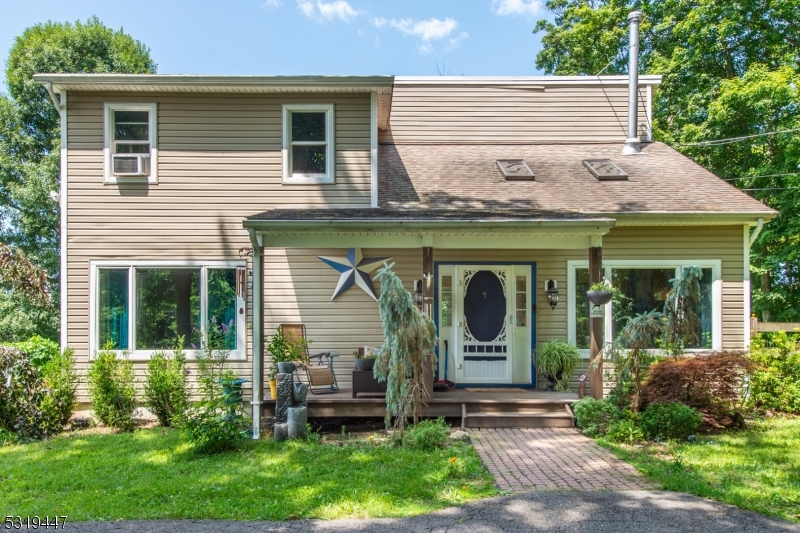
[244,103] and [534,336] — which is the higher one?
[244,103]

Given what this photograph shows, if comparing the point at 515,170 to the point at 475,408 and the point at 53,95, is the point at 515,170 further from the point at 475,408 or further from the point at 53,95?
the point at 53,95

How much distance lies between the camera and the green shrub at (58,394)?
24.9 ft

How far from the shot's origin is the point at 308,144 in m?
8.87

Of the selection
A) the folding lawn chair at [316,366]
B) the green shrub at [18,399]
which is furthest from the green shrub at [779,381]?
the green shrub at [18,399]

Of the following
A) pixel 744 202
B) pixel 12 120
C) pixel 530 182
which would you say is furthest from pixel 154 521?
pixel 12 120

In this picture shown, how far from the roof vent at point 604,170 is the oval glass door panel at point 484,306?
8.92ft

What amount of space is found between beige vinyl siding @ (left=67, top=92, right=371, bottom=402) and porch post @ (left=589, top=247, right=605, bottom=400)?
355 centimetres

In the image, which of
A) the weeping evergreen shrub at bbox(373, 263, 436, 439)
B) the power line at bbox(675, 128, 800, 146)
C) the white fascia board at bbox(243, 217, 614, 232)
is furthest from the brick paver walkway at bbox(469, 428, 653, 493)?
the power line at bbox(675, 128, 800, 146)

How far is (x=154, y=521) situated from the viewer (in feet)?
14.3

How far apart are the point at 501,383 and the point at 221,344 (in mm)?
4468

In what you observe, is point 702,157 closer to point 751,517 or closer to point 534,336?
point 534,336

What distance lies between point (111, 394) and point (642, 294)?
8.23m

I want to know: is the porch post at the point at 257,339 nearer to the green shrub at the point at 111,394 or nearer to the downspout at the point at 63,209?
the green shrub at the point at 111,394

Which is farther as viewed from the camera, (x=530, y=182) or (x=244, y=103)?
(x=530, y=182)
